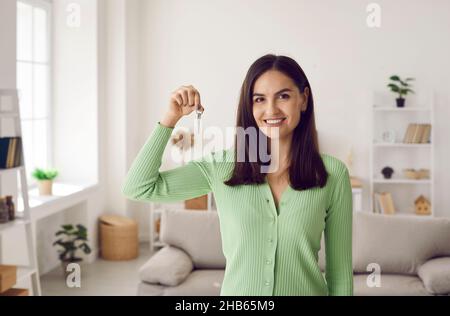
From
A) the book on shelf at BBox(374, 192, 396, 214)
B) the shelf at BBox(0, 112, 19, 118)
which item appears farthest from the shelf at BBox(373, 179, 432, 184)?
the shelf at BBox(0, 112, 19, 118)

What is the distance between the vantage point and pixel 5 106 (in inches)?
131

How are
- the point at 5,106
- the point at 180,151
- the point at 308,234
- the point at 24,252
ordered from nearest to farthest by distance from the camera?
1. the point at 308,234
2. the point at 5,106
3. the point at 24,252
4. the point at 180,151

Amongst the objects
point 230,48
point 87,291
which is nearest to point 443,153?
point 230,48

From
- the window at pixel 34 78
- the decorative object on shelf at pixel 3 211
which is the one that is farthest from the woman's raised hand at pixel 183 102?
the window at pixel 34 78

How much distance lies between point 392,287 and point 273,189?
2.00 metres

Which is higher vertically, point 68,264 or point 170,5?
point 170,5

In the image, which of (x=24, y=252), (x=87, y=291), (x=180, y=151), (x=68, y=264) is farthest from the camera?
(x=180, y=151)

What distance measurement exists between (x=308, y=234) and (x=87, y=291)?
325 cm

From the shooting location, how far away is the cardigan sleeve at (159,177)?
116 cm

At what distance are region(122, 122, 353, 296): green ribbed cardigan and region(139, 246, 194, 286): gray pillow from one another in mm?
1783

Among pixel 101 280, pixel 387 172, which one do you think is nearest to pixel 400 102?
pixel 387 172
